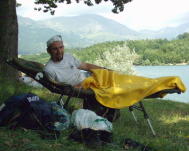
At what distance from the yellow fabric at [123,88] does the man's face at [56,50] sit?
609 millimetres

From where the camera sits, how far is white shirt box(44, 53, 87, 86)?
5668mm

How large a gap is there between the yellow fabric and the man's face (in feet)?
2.00

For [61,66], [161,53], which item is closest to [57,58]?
[61,66]

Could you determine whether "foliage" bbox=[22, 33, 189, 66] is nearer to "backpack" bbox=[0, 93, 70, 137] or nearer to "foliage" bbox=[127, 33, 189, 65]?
"foliage" bbox=[127, 33, 189, 65]

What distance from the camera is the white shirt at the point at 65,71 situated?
5668 mm

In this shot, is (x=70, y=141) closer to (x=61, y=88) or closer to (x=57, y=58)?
(x=61, y=88)

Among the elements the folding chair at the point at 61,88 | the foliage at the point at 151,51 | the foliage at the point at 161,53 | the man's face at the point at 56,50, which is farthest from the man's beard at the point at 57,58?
the foliage at the point at 161,53

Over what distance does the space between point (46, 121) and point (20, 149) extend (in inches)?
40.2

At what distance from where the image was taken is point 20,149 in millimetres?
→ 3682

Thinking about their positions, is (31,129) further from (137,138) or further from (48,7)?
(48,7)

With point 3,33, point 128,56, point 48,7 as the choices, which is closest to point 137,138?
point 3,33

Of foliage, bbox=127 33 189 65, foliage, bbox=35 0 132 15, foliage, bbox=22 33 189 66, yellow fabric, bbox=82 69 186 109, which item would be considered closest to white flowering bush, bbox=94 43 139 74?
foliage, bbox=22 33 189 66

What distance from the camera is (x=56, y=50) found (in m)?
5.65

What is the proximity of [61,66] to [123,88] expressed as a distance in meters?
1.13
